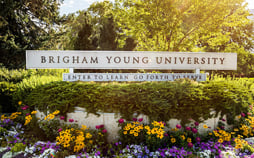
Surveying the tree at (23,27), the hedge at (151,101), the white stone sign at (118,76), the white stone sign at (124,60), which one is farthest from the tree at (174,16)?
the tree at (23,27)

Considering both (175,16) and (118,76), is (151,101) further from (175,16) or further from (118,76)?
(175,16)

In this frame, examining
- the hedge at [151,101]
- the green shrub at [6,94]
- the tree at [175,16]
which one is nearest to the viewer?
the hedge at [151,101]

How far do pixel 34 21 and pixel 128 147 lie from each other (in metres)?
12.8

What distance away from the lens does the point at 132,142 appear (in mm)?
2852

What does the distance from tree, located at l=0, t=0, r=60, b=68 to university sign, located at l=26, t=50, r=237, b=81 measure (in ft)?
25.2

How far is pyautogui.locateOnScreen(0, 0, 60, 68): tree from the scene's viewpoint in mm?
10008

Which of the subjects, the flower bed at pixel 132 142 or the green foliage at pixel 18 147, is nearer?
the flower bed at pixel 132 142

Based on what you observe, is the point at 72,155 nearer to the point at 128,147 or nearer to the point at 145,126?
the point at 128,147

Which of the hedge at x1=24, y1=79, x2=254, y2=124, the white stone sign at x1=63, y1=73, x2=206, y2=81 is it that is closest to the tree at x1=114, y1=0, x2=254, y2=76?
the white stone sign at x1=63, y1=73, x2=206, y2=81

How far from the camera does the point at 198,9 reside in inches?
248

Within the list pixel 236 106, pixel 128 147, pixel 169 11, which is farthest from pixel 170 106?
pixel 169 11

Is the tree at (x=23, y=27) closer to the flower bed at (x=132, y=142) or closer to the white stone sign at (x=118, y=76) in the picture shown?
the white stone sign at (x=118, y=76)

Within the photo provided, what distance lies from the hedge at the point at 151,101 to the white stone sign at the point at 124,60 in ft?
3.28

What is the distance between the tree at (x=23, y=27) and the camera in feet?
32.8
